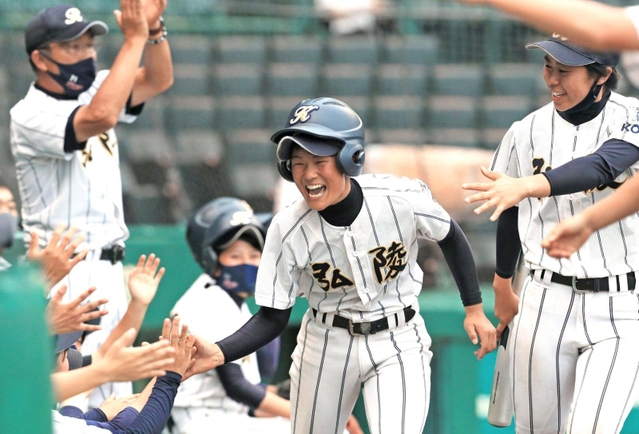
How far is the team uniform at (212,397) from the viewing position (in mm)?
4160

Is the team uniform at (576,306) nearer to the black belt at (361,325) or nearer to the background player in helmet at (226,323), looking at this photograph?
the black belt at (361,325)

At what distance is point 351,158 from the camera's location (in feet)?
10.3

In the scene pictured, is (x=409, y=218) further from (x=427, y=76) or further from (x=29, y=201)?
(x=427, y=76)

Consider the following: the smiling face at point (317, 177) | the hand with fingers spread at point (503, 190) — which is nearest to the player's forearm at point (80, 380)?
the smiling face at point (317, 177)

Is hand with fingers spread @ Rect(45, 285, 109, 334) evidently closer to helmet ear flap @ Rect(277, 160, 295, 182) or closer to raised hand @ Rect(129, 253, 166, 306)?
helmet ear flap @ Rect(277, 160, 295, 182)

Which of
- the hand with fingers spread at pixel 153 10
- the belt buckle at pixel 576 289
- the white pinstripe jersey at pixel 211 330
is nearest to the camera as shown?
the belt buckle at pixel 576 289

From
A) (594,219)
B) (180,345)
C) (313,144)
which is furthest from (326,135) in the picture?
(594,219)

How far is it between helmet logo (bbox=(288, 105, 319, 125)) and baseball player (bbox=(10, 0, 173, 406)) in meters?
1.07

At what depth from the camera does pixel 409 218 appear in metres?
3.27

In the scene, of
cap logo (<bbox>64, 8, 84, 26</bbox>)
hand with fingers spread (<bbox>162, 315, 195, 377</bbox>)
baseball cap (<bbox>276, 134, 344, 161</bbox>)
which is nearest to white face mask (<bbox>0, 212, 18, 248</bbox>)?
hand with fingers spread (<bbox>162, 315, 195, 377</bbox>)

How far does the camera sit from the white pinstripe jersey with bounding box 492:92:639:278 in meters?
A: 3.33

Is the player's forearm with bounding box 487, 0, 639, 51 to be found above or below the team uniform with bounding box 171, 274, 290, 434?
above

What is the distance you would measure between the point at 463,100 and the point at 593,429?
5.25 m

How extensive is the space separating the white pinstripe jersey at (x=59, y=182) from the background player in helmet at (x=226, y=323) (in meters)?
0.41
